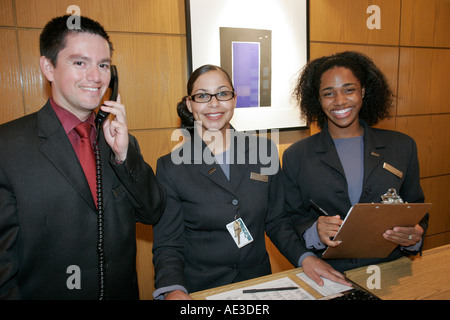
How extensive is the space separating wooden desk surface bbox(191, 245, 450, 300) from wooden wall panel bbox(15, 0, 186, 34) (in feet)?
7.07

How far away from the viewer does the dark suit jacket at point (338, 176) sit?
68.2 inches

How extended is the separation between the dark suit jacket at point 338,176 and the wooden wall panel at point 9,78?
2003 mm

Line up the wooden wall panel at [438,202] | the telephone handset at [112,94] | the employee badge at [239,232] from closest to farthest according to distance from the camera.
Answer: the telephone handset at [112,94] → the employee badge at [239,232] → the wooden wall panel at [438,202]

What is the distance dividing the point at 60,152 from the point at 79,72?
1.18 ft

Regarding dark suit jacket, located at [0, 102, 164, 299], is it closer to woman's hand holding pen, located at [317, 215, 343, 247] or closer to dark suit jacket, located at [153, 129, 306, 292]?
dark suit jacket, located at [153, 129, 306, 292]

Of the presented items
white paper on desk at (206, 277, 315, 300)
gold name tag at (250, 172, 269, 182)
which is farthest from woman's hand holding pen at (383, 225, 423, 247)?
gold name tag at (250, 172, 269, 182)

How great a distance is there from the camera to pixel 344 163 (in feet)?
6.07

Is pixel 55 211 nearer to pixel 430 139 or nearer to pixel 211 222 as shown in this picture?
pixel 211 222

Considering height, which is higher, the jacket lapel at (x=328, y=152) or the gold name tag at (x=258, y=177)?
the jacket lapel at (x=328, y=152)

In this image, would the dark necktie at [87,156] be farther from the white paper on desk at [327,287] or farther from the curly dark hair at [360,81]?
the curly dark hair at [360,81]

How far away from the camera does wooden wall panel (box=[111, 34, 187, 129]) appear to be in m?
2.48

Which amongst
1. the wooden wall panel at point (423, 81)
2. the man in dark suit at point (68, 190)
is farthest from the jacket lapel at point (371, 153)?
the wooden wall panel at point (423, 81)

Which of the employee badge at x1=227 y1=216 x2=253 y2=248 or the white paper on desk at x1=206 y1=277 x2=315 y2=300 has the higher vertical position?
the employee badge at x1=227 y1=216 x2=253 y2=248

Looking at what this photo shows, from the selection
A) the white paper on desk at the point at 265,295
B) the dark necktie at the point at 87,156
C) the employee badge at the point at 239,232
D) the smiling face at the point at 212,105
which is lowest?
the white paper on desk at the point at 265,295
